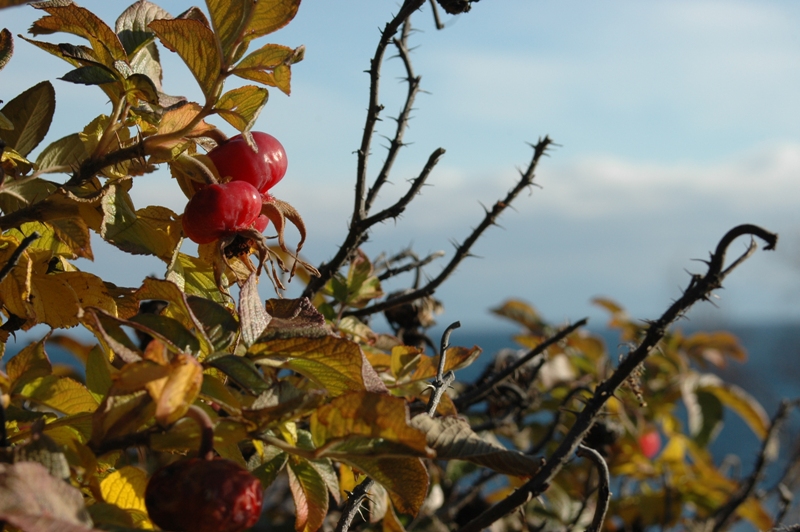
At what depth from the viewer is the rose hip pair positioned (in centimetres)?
61

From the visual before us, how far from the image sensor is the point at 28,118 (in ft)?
2.18

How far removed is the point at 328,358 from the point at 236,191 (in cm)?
19

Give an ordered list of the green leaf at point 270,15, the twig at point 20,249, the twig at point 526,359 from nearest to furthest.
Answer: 1. the twig at point 20,249
2. the green leaf at point 270,15
3. the twig at point 526,359

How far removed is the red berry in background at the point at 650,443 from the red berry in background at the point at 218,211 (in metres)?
1.82

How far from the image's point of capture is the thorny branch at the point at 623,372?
0.57 meters

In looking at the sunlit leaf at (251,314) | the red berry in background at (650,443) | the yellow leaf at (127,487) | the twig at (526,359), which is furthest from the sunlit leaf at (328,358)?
the red berry in background at (650,443)

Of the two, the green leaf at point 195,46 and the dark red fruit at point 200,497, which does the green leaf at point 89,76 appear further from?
the dark red fruit at point 200,497

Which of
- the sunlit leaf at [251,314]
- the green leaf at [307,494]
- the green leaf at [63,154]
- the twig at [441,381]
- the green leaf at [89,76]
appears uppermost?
the green leaf at [89,76]

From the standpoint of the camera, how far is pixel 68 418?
512mm

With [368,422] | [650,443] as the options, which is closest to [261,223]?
[368,422]

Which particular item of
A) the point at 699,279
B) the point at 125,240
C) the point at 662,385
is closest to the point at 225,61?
the point at 125,240

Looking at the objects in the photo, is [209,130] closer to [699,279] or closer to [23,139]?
[23,139]

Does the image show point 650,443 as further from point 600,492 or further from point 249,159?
point 249,159

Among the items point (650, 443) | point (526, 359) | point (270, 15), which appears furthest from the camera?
point (650, 443)
